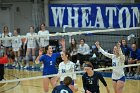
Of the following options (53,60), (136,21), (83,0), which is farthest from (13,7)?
(53,60)

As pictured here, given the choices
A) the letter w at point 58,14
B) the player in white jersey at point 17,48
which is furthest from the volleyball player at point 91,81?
the letter w at point 58,14

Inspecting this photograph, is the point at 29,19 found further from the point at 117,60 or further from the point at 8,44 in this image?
the point at 117,60

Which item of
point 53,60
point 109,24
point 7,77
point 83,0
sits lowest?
point 7,77

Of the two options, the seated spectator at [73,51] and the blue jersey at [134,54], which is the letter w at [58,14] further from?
the blue jersey at [134,54]

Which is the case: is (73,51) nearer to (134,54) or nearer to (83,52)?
(83,52)

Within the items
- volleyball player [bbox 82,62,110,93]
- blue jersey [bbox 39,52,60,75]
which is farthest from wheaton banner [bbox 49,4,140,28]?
volleyball player [bbox 82,62,110,93]

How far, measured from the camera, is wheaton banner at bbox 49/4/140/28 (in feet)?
50.3

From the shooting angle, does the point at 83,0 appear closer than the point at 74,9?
No

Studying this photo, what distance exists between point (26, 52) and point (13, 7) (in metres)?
4.66

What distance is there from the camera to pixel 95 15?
16375 mm

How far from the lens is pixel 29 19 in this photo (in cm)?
2016

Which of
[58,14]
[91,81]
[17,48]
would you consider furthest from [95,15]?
[91,81]

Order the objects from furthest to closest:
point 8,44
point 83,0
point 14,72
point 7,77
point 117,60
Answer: point 83,0 → point 8,44 → point 14,72 → point 7,77 → point 117,60

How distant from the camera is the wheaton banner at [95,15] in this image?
15336mm
